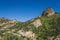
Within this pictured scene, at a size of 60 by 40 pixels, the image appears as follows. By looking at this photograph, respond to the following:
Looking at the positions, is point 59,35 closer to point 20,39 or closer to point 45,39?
point 45,39

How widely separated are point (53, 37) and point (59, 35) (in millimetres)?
7565

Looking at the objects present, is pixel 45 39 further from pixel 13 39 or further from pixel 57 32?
pixel 13 39

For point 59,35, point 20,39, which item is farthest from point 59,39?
point 20,39

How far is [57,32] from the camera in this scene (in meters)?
200

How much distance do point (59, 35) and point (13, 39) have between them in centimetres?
5205

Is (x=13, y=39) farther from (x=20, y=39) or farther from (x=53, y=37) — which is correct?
(x=53, y=37)

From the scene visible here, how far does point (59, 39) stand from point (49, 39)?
502 inches

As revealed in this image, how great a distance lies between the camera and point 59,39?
18850 centimetres

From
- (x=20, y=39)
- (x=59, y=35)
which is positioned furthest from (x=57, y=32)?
(x=20, y=39)

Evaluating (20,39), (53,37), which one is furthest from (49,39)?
(20,39)

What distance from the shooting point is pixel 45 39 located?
655 ft

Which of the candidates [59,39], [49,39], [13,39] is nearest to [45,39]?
[49,39]

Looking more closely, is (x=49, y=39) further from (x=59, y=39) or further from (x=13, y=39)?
(x=13, y=39)

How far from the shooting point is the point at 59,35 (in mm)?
192750
